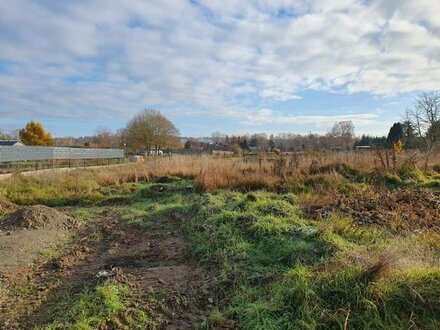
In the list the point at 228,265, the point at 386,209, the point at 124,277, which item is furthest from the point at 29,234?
the point at 386,209

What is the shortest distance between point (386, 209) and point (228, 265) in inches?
189

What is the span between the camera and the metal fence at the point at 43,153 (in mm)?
21031

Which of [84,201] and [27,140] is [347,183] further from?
[27,140]

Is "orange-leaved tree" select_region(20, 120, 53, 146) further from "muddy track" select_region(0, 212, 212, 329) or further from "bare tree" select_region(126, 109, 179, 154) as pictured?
"muddy track" select_region(0, 212, 212, 329)

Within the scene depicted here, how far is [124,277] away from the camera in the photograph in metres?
4.54

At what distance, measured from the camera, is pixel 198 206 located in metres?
9.09

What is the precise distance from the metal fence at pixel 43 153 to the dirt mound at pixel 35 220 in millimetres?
14744

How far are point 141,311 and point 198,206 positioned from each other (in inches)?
211

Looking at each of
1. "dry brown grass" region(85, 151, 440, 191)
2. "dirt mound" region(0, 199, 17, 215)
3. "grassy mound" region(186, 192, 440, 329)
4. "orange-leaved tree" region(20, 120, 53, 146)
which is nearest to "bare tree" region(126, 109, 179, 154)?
"orange-leaved tree" region(20, 120, 53, 146)

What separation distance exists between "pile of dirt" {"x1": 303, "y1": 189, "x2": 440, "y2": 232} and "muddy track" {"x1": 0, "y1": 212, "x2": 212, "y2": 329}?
126 inches

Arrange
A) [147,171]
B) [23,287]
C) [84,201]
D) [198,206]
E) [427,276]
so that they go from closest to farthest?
[427,276], [23,287], [198,206], [84,201], [147,171]

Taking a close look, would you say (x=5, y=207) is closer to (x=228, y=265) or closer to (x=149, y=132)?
(x=228, y=265)

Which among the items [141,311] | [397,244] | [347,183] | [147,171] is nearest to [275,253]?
[397,244]

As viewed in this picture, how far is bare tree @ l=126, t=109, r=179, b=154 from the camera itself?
48.5 metres
